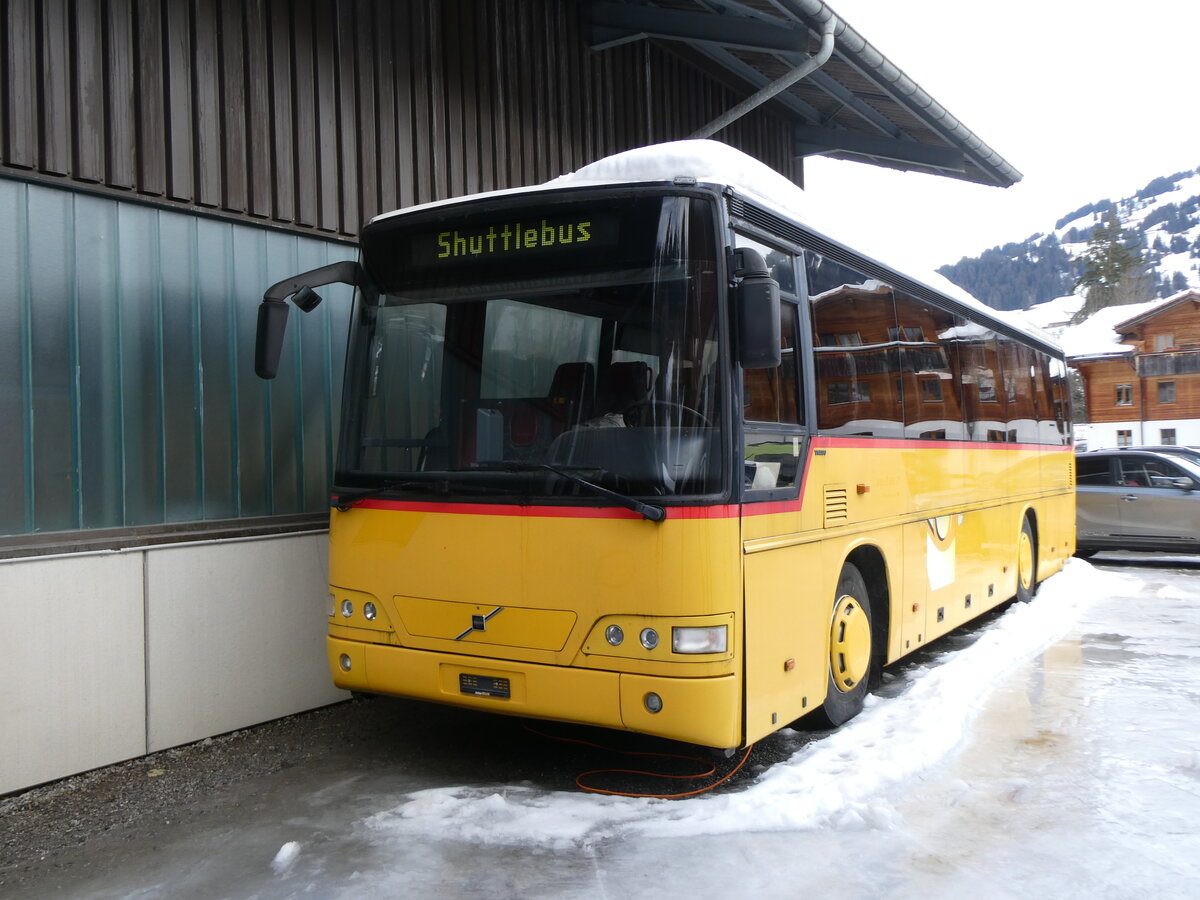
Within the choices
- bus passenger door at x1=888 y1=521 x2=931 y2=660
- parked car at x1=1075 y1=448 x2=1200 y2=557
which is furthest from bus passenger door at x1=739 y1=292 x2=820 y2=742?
parked car at x1=1075 y1=448 x2=1200 y2=557

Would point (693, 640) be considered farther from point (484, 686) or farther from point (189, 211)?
point (189, 211)

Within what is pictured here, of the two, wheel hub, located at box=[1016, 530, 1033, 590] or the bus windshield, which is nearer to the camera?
the bus windshield

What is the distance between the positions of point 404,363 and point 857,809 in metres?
3.17

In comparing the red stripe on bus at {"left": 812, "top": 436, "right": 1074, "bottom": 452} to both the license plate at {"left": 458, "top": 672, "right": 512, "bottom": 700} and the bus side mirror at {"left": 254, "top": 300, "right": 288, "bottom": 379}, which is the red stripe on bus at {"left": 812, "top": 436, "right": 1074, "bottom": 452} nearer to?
the license plate at {"left": 458, "top": 672, "right": 512, "bottom": 700}

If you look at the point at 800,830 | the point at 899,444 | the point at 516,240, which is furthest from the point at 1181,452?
the point at 516,240

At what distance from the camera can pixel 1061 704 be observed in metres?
7.02

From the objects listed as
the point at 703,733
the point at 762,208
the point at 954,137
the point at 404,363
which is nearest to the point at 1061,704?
the point at 703,733

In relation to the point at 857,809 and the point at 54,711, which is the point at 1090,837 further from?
the point at 54,711

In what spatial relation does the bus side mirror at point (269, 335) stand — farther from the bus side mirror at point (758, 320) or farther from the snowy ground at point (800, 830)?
the bus side mirror at point (758, 320)

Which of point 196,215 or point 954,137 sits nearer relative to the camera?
point 196,215

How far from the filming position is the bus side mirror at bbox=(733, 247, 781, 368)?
476 cm

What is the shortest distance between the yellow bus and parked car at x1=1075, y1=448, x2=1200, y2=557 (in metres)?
10.8

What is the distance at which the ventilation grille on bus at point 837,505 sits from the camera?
600 cm

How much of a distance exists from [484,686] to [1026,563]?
795cm
